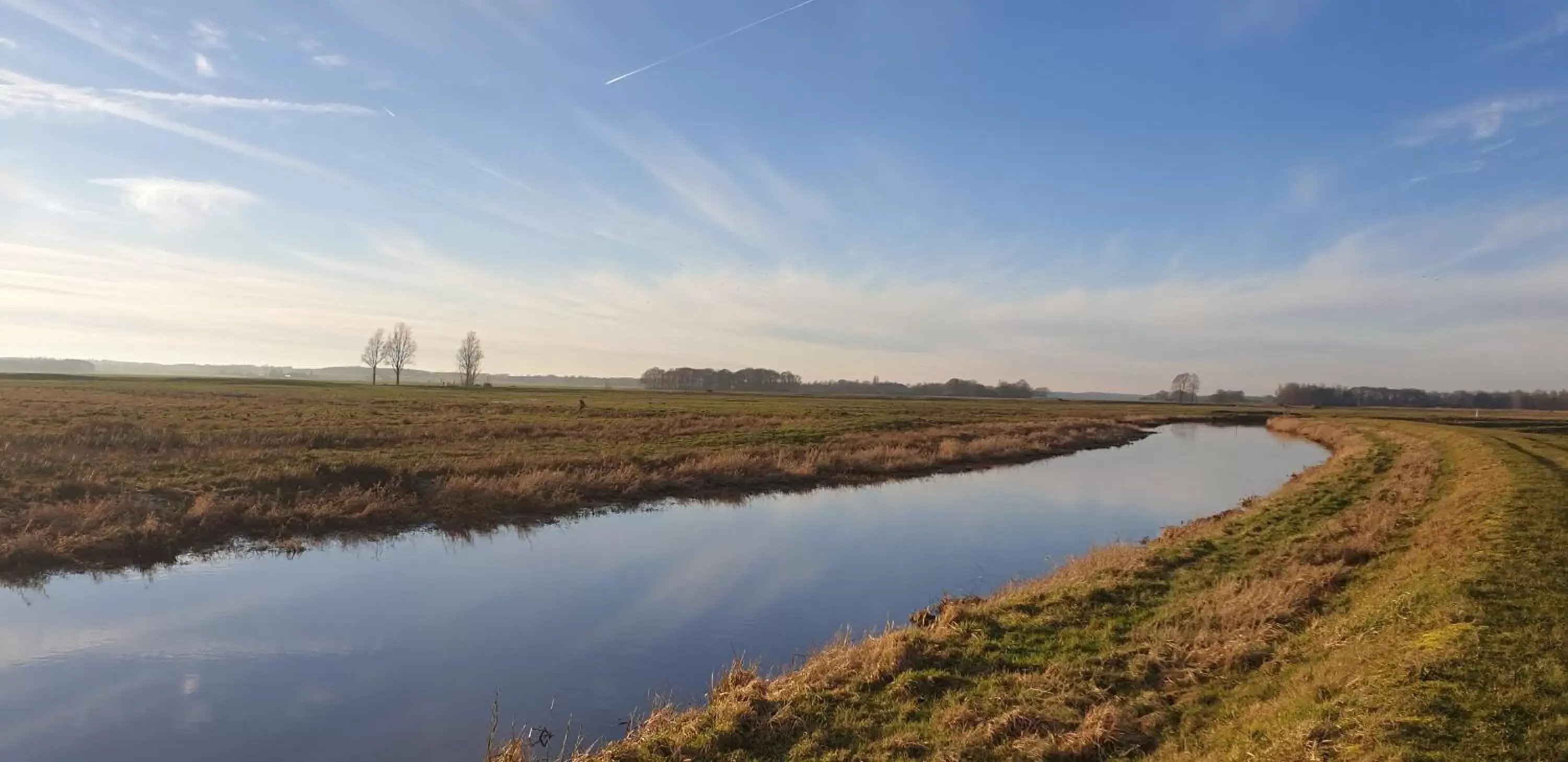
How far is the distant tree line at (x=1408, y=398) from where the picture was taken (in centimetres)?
14125

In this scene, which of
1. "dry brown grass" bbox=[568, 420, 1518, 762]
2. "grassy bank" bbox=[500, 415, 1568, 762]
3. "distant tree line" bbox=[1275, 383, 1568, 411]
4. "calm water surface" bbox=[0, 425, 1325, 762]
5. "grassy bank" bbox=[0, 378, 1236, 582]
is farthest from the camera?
"distant tree line" bbox=[1275, 383, 1568, 411]

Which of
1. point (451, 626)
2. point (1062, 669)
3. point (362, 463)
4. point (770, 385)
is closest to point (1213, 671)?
point (1062, 669)

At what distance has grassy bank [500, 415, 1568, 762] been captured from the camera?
18.7 ft

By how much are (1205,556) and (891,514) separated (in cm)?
928

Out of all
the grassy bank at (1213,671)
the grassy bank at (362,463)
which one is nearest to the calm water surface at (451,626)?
the grassy bank at (362,463)

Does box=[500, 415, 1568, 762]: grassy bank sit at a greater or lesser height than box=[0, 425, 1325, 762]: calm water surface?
greater

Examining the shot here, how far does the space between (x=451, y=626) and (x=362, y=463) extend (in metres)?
11.5

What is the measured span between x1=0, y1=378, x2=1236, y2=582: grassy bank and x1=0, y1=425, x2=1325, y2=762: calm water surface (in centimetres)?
163

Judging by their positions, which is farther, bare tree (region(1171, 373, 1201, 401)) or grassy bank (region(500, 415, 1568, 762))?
bare tree (region(1171, 373, 1201, 401))

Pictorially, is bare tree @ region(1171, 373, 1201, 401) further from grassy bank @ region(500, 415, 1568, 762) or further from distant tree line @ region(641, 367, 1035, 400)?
grassy bank @ region(500, 415, 1568, 762)

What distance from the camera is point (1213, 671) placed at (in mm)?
7512

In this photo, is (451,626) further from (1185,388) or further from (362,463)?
(1185,388)

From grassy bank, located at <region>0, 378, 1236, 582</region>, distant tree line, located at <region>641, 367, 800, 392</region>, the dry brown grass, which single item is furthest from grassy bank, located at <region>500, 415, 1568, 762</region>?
distant tree line, located at <region>641, 367, 800, 392</region>

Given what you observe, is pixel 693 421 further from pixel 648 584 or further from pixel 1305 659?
pixel 1305 659
